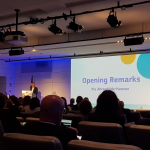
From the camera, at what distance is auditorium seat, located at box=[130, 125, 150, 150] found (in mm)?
2180

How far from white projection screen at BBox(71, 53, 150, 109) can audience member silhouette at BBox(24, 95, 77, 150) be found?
7.78 meters

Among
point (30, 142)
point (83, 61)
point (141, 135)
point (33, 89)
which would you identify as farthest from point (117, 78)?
point (30, 142)

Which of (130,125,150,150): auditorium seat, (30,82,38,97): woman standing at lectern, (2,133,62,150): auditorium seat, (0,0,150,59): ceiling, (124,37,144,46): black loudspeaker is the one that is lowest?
(130,125,150,150): auditorium seat

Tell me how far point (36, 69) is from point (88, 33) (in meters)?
6.12

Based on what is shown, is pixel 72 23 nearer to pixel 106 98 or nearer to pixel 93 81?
pixel 106 98

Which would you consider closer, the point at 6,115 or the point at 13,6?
the point at 6,115

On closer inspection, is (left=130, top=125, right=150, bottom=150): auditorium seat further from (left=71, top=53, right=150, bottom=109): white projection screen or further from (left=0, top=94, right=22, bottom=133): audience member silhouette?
(left=71, top=53, right=150, bottom=109): white projection screen

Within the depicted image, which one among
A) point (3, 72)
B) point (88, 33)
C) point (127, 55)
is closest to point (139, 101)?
point (127, 55)

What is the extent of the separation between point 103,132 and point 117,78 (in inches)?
300

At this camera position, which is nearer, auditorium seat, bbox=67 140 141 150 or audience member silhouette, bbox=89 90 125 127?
auditorium seat, bbox=67 140 141 150

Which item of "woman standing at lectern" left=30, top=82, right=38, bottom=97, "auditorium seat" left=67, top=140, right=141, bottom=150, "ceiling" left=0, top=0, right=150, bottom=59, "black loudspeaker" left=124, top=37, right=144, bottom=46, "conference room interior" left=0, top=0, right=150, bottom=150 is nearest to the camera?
"auditorium seat" left=67, top=140, right=141, bottom=150

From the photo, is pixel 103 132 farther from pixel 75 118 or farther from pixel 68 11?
pixel 68 11

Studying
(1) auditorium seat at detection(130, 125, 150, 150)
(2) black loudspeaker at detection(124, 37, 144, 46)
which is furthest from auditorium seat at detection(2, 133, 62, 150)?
(2) black loudspeaker at detection(124, 37, 144, 46)

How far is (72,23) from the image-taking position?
5.51 m
